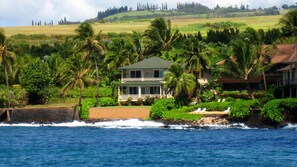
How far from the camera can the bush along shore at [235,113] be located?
87000mm

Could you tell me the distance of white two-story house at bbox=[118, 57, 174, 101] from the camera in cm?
10850

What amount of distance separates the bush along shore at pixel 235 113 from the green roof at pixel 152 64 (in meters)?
10.9

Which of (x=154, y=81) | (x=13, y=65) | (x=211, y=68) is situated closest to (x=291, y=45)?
(x=211, y=68)

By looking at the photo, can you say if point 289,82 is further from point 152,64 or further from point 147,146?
point 147,146

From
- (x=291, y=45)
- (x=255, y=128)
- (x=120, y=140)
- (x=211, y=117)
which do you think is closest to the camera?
(x=120, y=140)

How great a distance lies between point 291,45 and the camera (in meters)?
108

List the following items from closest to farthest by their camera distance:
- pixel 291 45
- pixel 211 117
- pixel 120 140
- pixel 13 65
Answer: pixel 120 140
pixel 211 117
pixel 291 45
pixel 13 65

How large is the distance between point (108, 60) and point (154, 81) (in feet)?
36.5

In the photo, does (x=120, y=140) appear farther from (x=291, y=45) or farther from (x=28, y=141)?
(x=291, y=45)

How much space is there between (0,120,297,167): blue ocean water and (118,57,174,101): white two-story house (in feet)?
46.6

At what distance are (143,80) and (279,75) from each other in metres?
17.7

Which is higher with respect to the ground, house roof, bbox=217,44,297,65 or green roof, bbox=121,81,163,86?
house roof, bbox=217,44,297,65

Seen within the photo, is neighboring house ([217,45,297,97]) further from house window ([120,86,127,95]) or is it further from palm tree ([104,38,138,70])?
palm tree ([104,38,138,70])

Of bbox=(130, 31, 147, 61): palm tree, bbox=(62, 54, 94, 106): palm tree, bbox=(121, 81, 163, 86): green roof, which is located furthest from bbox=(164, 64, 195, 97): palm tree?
bbox=(130, 31, 147, 61): palm tree
